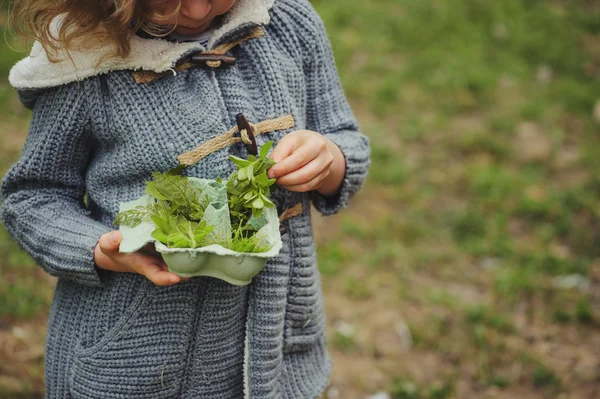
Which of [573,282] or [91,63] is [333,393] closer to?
[573,282]

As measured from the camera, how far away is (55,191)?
5.11 ft

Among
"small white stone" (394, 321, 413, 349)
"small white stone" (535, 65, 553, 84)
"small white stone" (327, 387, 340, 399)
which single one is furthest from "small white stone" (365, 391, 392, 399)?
"small white stone" (535, 65, 553, 84)

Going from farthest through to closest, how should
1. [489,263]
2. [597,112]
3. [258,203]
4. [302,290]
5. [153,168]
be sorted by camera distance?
[597,112] < [489,263] < [302,290] < [153,168] < [258,203]

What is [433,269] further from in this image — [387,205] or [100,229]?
[100,229]

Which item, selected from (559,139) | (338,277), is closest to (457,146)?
(559,139)

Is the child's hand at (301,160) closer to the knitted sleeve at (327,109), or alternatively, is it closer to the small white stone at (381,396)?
the knitted sleeve at (327,109)

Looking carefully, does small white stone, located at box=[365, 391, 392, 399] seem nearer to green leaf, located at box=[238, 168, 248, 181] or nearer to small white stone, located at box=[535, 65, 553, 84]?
green leaf, located at box=[238, 168, 248, 181]

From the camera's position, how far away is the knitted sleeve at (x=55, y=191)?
1.45 meters

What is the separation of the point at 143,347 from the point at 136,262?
0.80 ft

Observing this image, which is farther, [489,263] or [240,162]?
[489,263]

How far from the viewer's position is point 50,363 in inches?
64.2

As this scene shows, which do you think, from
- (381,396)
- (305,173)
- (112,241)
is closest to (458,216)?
(381,396)

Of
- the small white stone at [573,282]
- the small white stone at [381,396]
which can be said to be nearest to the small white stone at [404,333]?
the small white stone at [381,396]

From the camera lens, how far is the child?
4.64 ft
